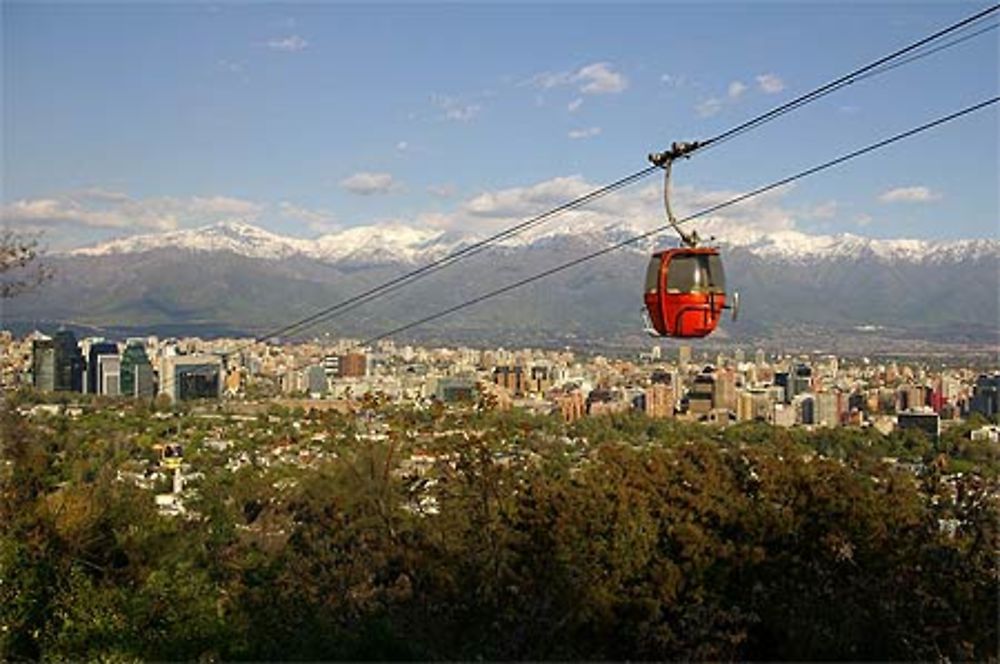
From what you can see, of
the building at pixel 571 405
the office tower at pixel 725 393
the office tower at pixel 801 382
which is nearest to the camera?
the building at pixel 571 405

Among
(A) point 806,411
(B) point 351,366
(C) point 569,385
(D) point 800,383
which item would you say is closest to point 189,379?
(C) point 569,385

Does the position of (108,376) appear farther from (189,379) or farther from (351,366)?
(351,366)

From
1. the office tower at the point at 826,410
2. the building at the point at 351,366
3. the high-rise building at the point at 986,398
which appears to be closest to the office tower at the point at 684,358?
the building at the point at 351,366

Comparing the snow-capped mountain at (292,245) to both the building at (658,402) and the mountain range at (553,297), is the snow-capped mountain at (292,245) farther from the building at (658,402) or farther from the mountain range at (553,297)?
the building at (658,402)

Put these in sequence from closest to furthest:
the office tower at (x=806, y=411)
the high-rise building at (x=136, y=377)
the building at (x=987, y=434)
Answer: the building at (x=987, y=434)
the office tower at (x=806, y=411)
the high-rise building at (x=136, y=377)

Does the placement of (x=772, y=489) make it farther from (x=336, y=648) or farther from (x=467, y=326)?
(x=467, y=326)

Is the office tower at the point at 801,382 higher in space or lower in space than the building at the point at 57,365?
lower

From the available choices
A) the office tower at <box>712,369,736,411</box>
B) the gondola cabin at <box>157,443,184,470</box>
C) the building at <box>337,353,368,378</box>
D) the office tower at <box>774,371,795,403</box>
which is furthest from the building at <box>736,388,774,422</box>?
the building at <box>337,353,368,378</box>
